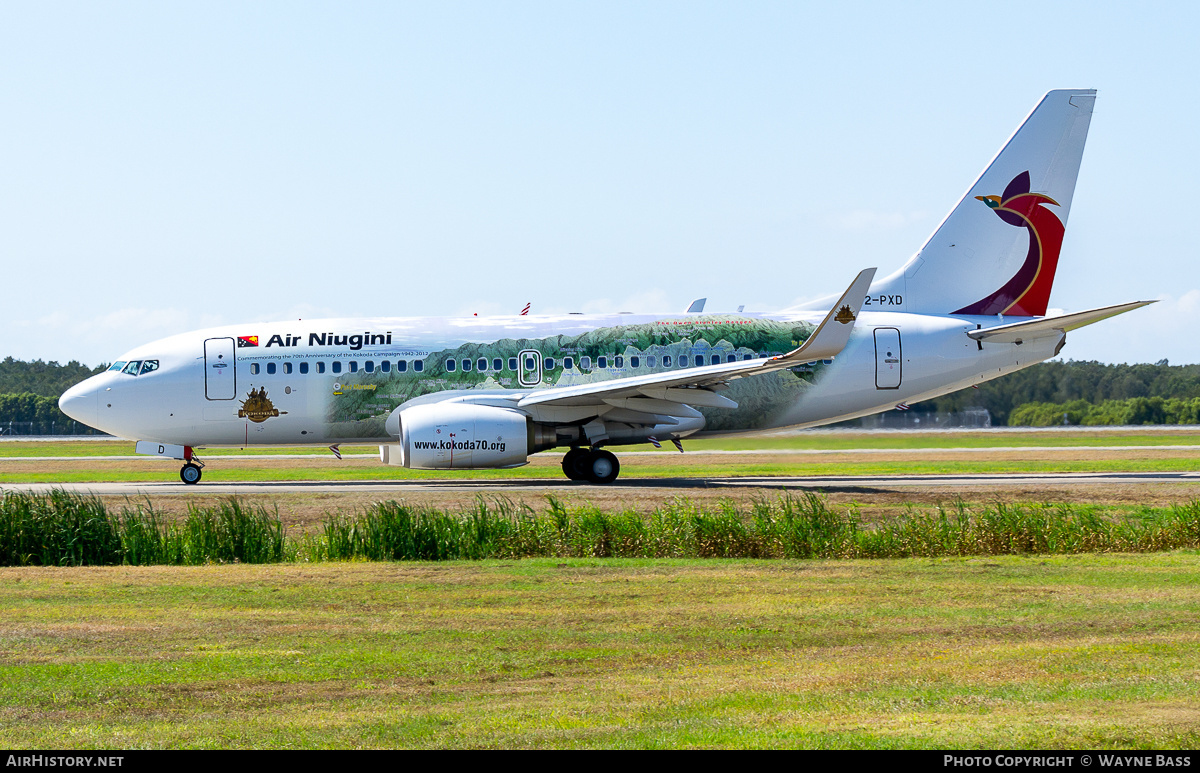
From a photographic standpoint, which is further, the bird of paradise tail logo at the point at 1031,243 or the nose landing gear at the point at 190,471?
the bird of paradise tail logo at the point at 1031,243

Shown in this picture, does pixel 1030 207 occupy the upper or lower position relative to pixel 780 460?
upper

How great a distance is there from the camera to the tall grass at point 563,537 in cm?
1688

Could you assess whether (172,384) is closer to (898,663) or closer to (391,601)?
(391,601)

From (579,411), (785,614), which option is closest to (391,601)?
(785,614)

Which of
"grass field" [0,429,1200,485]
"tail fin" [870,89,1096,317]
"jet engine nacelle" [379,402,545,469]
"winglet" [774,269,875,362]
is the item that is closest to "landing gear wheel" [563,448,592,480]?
"jet engine nacelle" [379,402,545,469]

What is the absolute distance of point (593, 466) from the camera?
28.6 metres

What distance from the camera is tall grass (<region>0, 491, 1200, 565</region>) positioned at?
55.4 feet

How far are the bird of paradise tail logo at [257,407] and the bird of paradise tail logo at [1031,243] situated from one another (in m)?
17.5

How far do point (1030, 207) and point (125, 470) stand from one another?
27.6 meters

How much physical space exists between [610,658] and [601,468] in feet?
62.7

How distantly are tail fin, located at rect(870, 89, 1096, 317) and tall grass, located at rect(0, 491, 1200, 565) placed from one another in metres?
13.7

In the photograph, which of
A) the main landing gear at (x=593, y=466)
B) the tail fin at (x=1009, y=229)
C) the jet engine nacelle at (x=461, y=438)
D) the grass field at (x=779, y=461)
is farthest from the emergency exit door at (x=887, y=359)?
the jet engine nacelle at (x=461, y=438)

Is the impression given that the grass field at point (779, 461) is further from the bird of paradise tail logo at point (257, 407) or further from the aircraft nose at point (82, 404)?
the bird of paradise tail logo at point (257, 407)

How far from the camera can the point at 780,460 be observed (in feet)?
132
